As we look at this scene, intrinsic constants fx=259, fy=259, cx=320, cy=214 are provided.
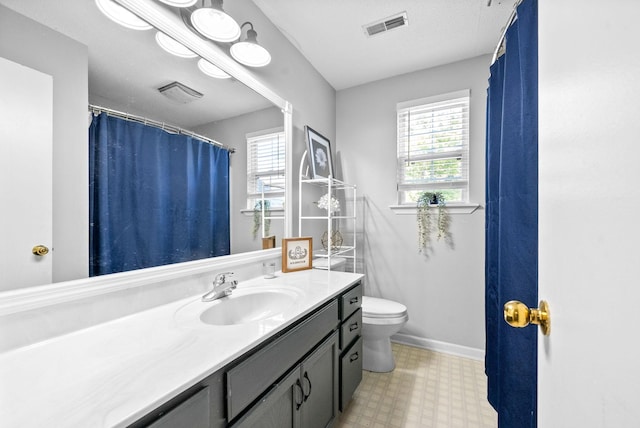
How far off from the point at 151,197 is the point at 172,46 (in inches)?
26.1

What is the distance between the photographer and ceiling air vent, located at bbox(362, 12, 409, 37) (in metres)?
1.72

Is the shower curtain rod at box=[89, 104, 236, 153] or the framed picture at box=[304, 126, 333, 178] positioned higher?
the framed picture at box=[304, 126, 333, 178]

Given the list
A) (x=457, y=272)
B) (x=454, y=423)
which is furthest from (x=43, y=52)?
(x=457, y=272)

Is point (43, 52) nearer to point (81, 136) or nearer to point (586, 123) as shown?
point (81, 136)

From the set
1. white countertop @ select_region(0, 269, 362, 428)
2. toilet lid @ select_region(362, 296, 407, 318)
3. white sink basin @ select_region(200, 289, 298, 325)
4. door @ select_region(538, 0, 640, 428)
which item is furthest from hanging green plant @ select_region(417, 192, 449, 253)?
door @ select_region(538, 0, 640, 428)

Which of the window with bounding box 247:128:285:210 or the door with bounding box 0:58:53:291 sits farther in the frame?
the window with bounding box 247:128:285:210

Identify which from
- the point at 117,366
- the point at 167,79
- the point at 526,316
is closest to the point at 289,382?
the point at 117,366

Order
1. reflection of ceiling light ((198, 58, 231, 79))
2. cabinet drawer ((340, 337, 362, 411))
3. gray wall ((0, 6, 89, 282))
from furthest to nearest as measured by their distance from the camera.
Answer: cabinet drawer ((340, 337, 362, 411))
reflection of ceiling light ((198, 58, 231, 79))
gray wall ((0, 6, 89, 282))

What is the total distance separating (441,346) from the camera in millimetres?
2211

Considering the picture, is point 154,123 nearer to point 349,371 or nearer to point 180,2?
point 180,2

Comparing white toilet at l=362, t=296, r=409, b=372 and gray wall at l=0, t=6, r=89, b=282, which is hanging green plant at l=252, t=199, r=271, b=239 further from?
white toilet at l=362, t=296, r=409, b=372

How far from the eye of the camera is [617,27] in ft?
0.94

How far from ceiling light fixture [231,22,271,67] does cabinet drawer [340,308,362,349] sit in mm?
1514

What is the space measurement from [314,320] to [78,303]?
0.81 m
